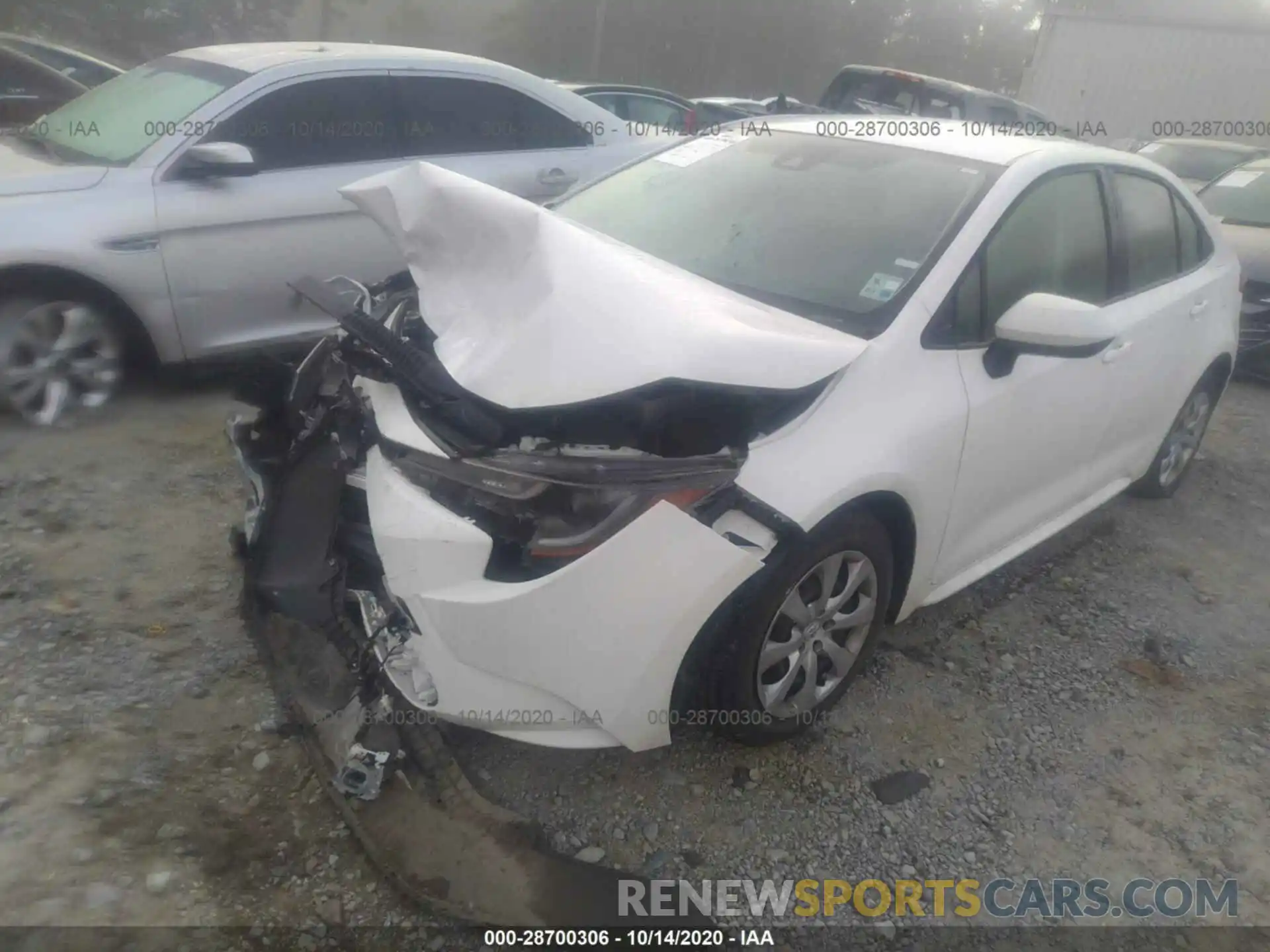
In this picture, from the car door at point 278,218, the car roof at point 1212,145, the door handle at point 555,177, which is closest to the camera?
the car door at point 278,218

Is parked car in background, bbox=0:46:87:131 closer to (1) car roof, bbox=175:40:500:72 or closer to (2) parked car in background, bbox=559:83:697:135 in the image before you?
(1) car roof, bbox=175:40:500:72

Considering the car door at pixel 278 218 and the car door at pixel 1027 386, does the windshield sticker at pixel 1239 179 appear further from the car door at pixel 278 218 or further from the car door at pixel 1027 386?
the car door at pixel 278 218

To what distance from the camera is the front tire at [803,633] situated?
2.31 m

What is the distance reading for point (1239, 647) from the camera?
354 centimetres

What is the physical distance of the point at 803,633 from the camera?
2.52 metres

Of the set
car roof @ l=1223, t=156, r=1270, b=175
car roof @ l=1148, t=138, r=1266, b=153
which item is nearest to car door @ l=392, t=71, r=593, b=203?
car roof @ l=1223, t=156, r=1270, b=175

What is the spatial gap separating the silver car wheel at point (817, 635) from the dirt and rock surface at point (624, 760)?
0.65 ft

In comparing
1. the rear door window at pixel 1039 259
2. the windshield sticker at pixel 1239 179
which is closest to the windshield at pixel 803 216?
the rear door window at pixel 1039 259

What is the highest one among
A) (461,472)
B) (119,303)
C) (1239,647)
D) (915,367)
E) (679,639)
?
(915,367)

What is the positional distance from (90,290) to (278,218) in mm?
847

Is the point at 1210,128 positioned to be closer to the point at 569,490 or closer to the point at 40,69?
the point at 40,69

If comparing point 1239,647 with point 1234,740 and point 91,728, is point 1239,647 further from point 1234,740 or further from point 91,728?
point 91,728

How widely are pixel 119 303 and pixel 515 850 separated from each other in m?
3.14

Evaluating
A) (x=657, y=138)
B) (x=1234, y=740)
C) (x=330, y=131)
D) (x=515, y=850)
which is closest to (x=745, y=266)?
(x=515, y=850)
